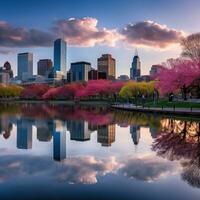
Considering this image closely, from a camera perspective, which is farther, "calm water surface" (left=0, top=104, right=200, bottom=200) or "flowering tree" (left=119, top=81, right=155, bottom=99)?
"flowering tree" (left=119, top=81, right=155, bottom=99)

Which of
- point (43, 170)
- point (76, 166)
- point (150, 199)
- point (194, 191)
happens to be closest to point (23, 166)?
point (43, 170)

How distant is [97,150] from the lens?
55.9ft

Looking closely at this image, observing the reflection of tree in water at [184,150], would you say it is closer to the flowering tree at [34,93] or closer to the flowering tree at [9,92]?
the flowering tree at [34,93]

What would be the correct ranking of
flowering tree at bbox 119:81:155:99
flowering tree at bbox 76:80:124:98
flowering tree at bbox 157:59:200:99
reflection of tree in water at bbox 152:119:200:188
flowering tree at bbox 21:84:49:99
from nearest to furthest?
reflection of tree in water at bbox 152:119:200:188 → flowering tree at bbox 157:59:200:99 → flowering tree at bbox 119:81:155:99 → flowering tree at bbox 76:80:124:98 → flowering tree at bbox 21:84:49:99

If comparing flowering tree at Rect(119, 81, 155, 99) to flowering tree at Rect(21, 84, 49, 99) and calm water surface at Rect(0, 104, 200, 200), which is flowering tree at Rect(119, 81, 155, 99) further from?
flowering tree at Rect(21, 84, 49, 99)

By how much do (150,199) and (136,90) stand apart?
74.1 meters

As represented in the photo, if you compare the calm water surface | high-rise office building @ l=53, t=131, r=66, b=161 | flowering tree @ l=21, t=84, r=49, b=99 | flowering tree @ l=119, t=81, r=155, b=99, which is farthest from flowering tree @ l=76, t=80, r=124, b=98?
the calm water surface

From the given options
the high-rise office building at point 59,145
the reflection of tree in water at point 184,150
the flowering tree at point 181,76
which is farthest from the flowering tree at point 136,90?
the high-rise office building at point 59,145

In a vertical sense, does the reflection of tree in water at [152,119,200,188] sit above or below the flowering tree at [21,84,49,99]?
below

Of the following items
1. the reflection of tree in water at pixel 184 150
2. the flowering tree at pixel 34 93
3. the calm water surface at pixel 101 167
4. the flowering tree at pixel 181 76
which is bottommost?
the calm water surface at pixel 101 167

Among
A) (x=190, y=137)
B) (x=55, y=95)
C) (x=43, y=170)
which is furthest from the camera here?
(x=55, y=95)

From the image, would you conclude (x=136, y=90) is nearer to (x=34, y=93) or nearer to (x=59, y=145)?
(x=59, y=145)

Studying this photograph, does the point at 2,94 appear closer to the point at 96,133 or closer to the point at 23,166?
the point at 96,133

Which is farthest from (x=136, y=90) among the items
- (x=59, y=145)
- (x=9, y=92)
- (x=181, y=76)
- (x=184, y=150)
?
(x=9, y=92)
